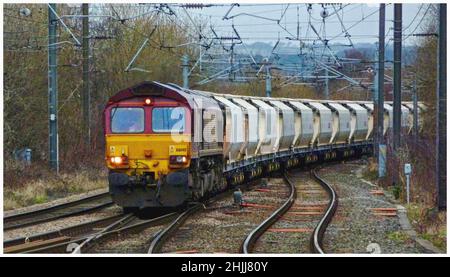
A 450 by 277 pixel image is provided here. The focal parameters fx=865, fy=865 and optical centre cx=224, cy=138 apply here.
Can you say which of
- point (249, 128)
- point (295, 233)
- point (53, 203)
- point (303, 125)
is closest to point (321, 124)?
point (303, 125)

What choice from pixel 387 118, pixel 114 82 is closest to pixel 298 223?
pixel 114 82

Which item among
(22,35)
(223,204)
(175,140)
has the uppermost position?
(22,35)

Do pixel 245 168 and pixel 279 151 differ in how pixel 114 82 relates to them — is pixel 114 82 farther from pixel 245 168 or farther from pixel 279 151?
pixel 245 168

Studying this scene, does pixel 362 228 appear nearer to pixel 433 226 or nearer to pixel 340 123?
pixel 433 226

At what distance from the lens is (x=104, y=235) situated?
40.0 ft

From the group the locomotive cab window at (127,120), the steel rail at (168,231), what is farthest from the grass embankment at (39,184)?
the steel rail at (168,231)

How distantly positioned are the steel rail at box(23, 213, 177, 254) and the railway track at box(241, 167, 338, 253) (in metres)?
1.80

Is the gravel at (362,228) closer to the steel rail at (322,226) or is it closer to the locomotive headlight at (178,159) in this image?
the steel rail at (322,226)

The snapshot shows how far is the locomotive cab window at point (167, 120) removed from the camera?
49.3ft

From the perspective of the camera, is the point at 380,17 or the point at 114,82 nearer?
the point at 380,17

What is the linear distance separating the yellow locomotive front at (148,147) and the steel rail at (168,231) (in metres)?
0.46

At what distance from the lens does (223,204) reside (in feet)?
56.6

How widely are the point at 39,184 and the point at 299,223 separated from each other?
772cm
